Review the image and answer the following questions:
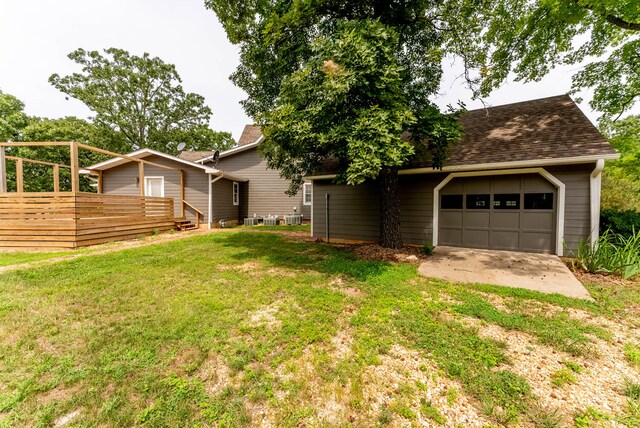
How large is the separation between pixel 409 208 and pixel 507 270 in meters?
3.35

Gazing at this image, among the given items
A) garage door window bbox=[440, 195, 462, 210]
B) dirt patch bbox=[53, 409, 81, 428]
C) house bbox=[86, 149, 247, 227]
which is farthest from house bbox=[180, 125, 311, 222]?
dirt patch bbox=[53, 409, 81, 428]

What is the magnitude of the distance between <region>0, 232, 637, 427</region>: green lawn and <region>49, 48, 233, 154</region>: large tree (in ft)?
89.8

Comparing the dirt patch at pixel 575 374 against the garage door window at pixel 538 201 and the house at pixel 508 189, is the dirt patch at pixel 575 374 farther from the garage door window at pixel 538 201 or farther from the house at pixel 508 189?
the garage door window at pixel 538 201

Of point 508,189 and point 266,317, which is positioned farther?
point 508,189

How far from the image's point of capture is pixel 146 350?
2.56m

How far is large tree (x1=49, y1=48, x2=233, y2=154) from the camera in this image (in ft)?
78.4

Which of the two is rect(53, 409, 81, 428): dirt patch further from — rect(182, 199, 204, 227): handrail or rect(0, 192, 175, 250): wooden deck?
rect(182, 199, 204, 227): handrail

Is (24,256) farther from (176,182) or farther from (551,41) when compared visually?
(551,41)

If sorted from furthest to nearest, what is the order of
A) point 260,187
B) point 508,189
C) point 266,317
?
point 260,187 → point 508,189 → point 266,317

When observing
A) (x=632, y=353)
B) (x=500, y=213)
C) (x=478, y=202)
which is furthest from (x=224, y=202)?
(x=632, y=353)

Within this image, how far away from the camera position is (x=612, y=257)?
16.8 feet

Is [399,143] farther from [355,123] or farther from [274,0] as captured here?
[274,0]

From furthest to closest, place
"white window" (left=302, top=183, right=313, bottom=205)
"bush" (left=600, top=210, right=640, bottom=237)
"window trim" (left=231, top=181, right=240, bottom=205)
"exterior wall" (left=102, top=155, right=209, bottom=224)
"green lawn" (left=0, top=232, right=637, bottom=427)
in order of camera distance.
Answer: "white window" (left=302, top=183, right=313, bottom=205) → "window trim" (left=231, top=181, right=240, bottom=205) → "exterior wall" (left=102, top=155, right=209, bottom=224) → "bush" (left=600, top=210, right=640, bottom=237) → "green lawn" (left=0, top=232, right=637, bottom=427)

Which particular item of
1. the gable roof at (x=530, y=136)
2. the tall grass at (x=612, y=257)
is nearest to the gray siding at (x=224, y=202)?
the gable roof at (x=530, y=136)
